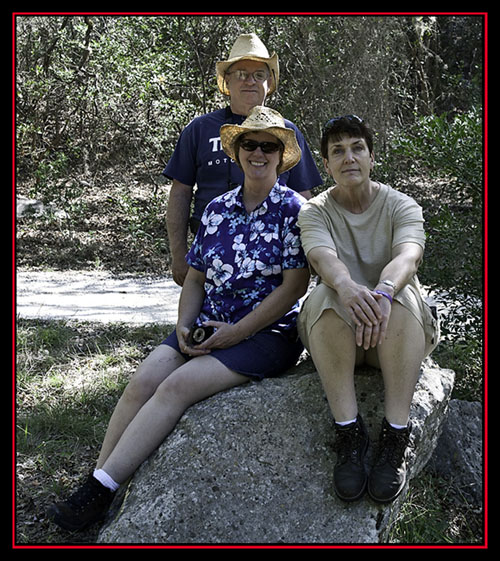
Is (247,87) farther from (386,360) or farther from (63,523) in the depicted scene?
(63,523)

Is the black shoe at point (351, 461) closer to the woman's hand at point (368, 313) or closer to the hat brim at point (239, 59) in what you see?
the woman's hand at point (368, 313)

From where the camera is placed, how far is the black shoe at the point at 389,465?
2.61 meters

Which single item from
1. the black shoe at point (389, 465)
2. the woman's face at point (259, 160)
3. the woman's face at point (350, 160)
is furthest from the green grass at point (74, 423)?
the woman's face at point (259, 160)

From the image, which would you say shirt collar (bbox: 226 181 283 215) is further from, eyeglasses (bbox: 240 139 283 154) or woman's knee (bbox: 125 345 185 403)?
woman's knee (bbox: 125 345 185 403)

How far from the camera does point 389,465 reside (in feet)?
8.73

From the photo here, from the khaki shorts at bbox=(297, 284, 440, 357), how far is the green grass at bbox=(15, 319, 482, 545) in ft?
3.03

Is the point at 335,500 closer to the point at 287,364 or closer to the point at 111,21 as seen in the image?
the point at 287,364

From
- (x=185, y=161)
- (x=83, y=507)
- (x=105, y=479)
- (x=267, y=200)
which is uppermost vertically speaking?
(x=185, y=161)

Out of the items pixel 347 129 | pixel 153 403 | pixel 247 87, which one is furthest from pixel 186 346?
pixel 247 87

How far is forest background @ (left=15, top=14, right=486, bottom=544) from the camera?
8.73m

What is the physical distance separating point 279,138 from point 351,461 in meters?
1.53

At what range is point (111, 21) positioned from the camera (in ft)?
32.6

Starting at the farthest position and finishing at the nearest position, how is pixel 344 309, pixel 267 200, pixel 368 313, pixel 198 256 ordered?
1. pixel 198 256
2. pixel 267 200
3. pixel 344 309
4. pixel 368 313


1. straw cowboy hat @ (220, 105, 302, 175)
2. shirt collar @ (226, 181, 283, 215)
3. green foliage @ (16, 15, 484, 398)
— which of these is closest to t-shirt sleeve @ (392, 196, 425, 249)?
shirt collar @ (226, 181, 283, 215)
